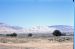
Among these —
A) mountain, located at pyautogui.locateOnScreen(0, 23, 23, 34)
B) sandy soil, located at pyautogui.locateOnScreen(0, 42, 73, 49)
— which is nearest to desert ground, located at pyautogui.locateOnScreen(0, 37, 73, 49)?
sandy soil, located at pyautogui.locateOnScreen(0, 42, 73, 49)

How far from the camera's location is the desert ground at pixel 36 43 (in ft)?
9.97

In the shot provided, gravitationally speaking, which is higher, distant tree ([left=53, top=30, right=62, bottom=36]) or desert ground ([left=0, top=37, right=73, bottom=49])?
distant tree ([left=53, top=30, right=62, bottom=36])

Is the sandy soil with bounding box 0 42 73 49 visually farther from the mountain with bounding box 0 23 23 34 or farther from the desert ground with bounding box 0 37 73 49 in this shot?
the mountain with bounding box 0 23 23 34

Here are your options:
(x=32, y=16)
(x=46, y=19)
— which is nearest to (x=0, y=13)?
(x=32, y=16)

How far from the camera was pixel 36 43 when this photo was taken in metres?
3.07

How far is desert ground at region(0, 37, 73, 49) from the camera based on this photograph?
9.97 feet

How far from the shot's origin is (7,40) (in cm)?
310

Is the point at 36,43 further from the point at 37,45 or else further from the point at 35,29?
the point at 35,29

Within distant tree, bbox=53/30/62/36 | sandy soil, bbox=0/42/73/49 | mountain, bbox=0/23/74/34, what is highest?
mountain, bbox=0/23/74/34

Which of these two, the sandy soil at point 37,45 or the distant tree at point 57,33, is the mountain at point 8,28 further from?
the distant tree at point 57,33

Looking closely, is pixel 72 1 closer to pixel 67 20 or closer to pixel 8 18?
pixel 67 20

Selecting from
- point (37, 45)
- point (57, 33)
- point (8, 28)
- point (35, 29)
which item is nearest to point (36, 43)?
point (37, 45)

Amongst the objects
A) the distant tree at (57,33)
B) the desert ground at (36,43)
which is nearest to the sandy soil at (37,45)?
the desert ground at (36,43)

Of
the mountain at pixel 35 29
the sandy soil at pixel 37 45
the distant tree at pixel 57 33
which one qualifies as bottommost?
the sandy soil at pixel 37 45
